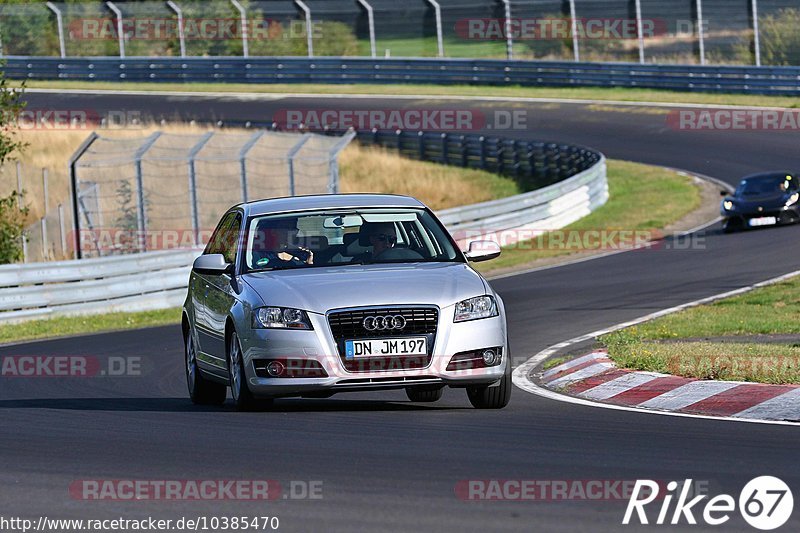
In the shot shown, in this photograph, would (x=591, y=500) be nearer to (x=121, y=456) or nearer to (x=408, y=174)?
(x=121, y=456)

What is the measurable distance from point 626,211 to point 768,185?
163 inches

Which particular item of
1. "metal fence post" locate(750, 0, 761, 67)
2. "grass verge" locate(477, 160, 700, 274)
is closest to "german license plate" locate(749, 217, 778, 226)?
"grass verge" locate(477, 160, 700, 274)

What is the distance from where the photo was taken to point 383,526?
623 centimetres

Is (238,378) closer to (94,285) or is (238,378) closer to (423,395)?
(423,395)

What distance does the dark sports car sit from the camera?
27562 millimetres

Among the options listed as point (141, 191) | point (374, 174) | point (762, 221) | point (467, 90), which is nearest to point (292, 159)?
point (141, 191)

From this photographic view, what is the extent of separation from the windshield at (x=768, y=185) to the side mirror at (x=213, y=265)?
18.9 meters

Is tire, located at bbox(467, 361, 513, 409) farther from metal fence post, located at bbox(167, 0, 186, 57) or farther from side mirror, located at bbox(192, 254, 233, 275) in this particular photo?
metal fence post, located at bbox(167, 0, 186, 57)

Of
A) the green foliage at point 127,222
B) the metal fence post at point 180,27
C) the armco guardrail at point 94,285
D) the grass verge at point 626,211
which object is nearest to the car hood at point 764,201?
the grass verge at point 626,211

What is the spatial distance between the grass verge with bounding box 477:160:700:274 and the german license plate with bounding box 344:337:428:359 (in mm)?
15711

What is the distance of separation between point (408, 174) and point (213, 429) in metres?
29.8

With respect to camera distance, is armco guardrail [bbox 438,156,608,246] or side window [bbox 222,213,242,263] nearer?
side window [bbox 222,213,242,263]

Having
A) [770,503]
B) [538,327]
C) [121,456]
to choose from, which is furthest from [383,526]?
[538,327]

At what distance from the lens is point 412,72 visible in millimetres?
53156
